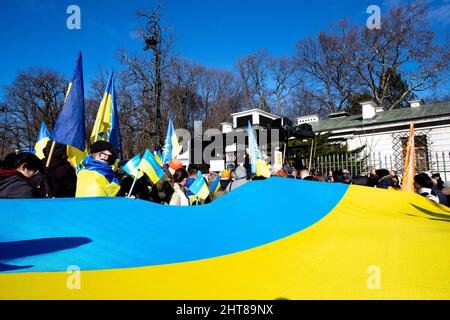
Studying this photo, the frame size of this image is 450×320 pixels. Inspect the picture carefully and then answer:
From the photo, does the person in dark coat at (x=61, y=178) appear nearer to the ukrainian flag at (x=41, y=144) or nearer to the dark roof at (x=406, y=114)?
the ukrainian flag at (x=41, y=144)

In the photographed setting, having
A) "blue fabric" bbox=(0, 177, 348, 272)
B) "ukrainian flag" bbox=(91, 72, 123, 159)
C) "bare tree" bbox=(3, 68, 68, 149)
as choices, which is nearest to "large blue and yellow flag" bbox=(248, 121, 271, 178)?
"blue fabric" bbox=(0, 177, 348, 272)

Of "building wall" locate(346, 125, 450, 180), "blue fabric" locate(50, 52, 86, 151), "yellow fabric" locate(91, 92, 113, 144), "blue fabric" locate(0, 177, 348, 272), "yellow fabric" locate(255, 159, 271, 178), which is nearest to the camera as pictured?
"blue fabric" locate(0, 177, 348, 272)

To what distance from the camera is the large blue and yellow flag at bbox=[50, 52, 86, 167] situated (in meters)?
4.88

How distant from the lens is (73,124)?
5.00m

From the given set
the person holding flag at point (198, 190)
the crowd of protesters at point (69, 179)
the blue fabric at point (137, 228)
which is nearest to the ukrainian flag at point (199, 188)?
the person holding flag at point (198, 190)

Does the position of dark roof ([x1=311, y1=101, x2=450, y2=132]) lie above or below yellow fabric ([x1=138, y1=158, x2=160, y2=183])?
above

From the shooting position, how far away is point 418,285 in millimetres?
2119

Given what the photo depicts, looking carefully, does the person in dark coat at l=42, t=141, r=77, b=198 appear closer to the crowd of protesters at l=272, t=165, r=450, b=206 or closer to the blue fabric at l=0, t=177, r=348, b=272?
the blue fabric at l=0, t=177, r=348, b=272

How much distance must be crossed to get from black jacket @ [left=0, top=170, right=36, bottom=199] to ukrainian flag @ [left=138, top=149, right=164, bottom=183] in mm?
2062

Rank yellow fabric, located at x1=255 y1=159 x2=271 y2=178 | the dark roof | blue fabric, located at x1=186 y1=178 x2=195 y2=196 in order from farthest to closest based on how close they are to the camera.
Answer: the dark roof, yellow fabric, located at x1=255 y1=159 x2=271 y2=178, blue fabric, located at x1=186 y1=178 x2=195 y2=196

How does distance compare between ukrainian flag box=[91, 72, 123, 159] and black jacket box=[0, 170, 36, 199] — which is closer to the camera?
black jacket box=[0, 170, 36, 199]

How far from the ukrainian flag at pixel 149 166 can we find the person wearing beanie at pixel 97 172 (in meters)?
1.09

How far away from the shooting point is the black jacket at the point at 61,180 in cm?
Answer: 463

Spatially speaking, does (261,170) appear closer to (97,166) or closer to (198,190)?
(198,190)
